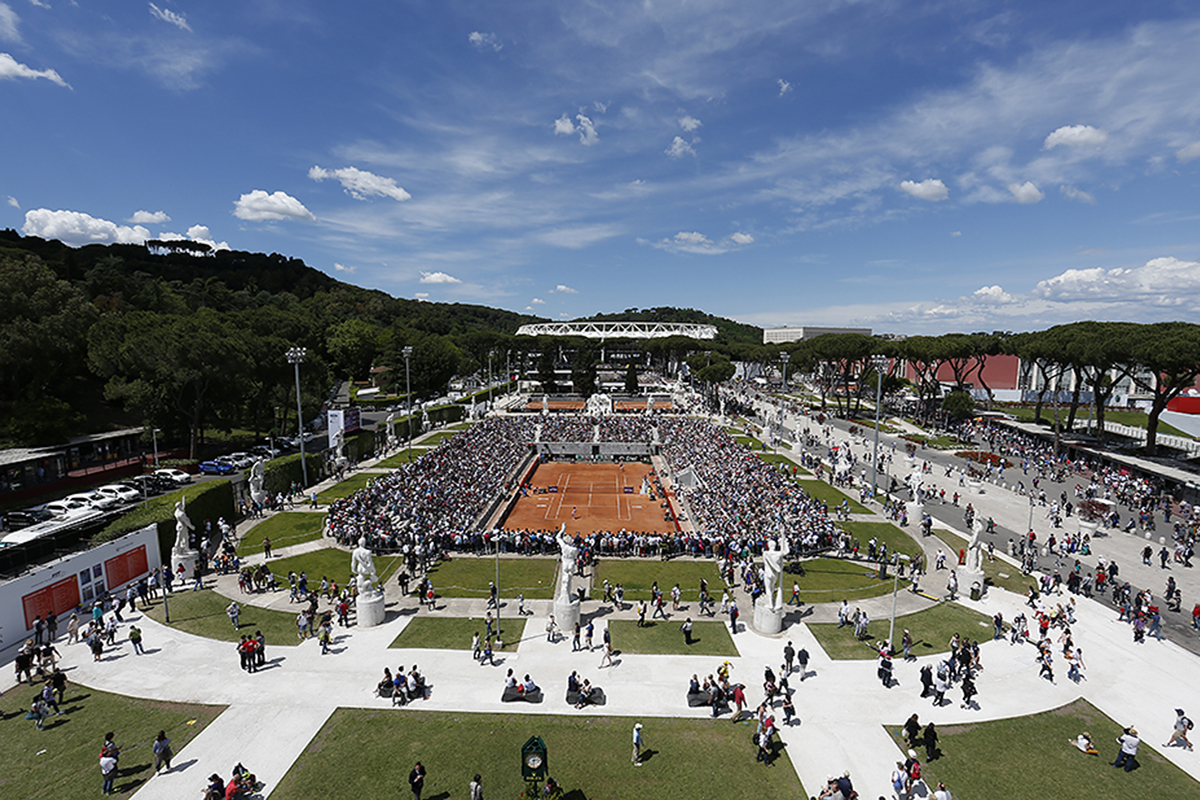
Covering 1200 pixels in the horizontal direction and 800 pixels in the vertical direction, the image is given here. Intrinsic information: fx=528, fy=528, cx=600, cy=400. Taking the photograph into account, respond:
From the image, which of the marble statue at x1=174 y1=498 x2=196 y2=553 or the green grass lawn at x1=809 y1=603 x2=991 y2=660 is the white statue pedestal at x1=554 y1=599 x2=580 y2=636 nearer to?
the green grass lawn at x1=809 y1=603 x2=991 y2=660

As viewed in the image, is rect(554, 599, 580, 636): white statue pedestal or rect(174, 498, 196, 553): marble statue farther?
rect(174, 498, 196, 553): marble statue

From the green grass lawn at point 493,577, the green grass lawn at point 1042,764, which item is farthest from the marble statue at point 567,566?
the green grass lawn at point 1042,764

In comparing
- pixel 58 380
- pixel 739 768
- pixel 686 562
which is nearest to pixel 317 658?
pixel 739 768

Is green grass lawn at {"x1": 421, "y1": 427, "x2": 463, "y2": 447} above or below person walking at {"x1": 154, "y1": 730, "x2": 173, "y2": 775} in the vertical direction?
above

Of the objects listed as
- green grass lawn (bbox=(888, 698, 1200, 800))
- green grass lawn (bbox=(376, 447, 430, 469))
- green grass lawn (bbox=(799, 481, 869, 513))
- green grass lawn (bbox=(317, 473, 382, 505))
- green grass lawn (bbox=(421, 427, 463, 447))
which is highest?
green grass lawn (bbox=(421, 427, 463, 447))

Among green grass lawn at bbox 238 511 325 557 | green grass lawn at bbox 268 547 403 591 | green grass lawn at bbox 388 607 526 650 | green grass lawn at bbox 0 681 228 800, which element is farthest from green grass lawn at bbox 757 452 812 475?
green grass lawn at bbox 0 681 228 800

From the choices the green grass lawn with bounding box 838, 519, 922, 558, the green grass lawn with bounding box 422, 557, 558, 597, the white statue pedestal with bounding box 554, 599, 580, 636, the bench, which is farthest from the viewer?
the green grass lawn with bounding box 838, 519, 922, 558
